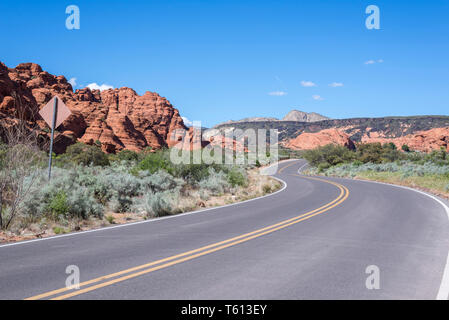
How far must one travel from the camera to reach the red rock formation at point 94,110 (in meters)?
56.2

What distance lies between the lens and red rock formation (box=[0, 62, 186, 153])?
56188mm

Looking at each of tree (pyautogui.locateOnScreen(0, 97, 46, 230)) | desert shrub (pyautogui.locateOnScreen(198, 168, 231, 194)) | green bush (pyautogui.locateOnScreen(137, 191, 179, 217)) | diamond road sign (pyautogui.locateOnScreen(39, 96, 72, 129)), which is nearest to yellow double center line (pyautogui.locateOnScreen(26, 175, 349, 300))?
green bush (pyautogui.locateOnScreen(137, 191, 179, 217))

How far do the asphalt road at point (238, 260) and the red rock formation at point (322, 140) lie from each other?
103 metres

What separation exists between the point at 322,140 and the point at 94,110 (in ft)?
233

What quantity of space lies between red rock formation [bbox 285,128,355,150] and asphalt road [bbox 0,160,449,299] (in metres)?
103

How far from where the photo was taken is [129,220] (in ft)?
34.4

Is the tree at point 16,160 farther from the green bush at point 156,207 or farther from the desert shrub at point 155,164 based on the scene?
the desert shrub at point 155,164

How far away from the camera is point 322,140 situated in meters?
112

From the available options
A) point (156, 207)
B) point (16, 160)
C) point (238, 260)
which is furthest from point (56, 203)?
point (238, 260)
